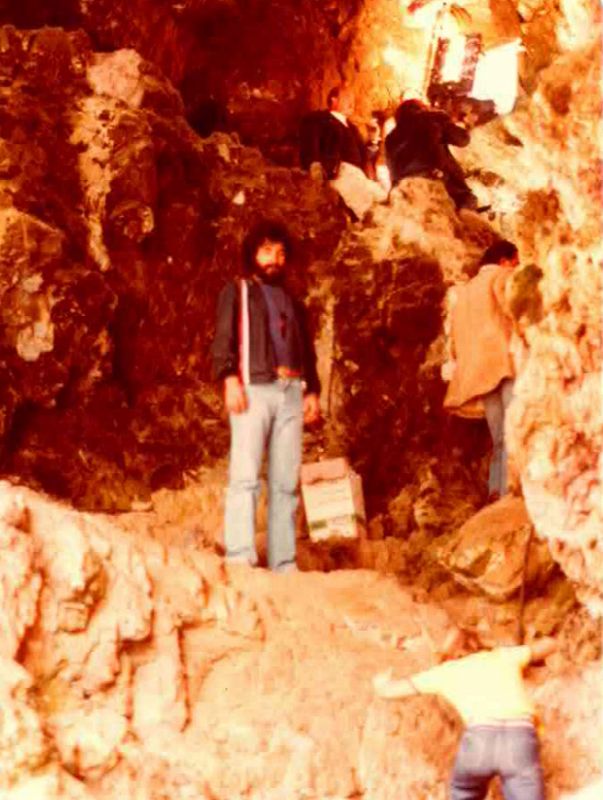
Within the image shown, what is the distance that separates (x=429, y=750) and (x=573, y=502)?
4.27 feet

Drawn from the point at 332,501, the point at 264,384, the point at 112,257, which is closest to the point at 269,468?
the point at 264,384

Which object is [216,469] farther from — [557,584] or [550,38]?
[550,38]

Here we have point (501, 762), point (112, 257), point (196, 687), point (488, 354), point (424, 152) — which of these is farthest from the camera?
point (424, 152)

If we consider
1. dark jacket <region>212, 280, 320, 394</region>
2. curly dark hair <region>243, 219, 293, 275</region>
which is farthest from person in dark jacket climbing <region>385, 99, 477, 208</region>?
dark jacket <region>212, 280, 320, 394</region>

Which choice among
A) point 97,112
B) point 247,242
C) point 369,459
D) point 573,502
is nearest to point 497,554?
point 573,502

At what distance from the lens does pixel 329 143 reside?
33.6ft

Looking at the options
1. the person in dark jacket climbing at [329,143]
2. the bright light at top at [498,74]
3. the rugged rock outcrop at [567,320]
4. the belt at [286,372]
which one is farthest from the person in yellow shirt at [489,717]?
the bright light at top at [498,74]

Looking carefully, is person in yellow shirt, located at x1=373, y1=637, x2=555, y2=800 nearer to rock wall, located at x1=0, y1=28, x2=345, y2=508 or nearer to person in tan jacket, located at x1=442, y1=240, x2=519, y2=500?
person in tan jacket, located at x1=442, y1=240, x2=519, y2=500

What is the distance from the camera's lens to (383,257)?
352 inches

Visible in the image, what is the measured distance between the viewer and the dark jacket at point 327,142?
10133 mm

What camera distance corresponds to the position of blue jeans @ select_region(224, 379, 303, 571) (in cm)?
602

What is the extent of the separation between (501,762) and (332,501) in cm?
336

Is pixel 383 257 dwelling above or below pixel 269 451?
above

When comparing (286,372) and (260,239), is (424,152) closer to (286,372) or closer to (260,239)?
(260,239)
